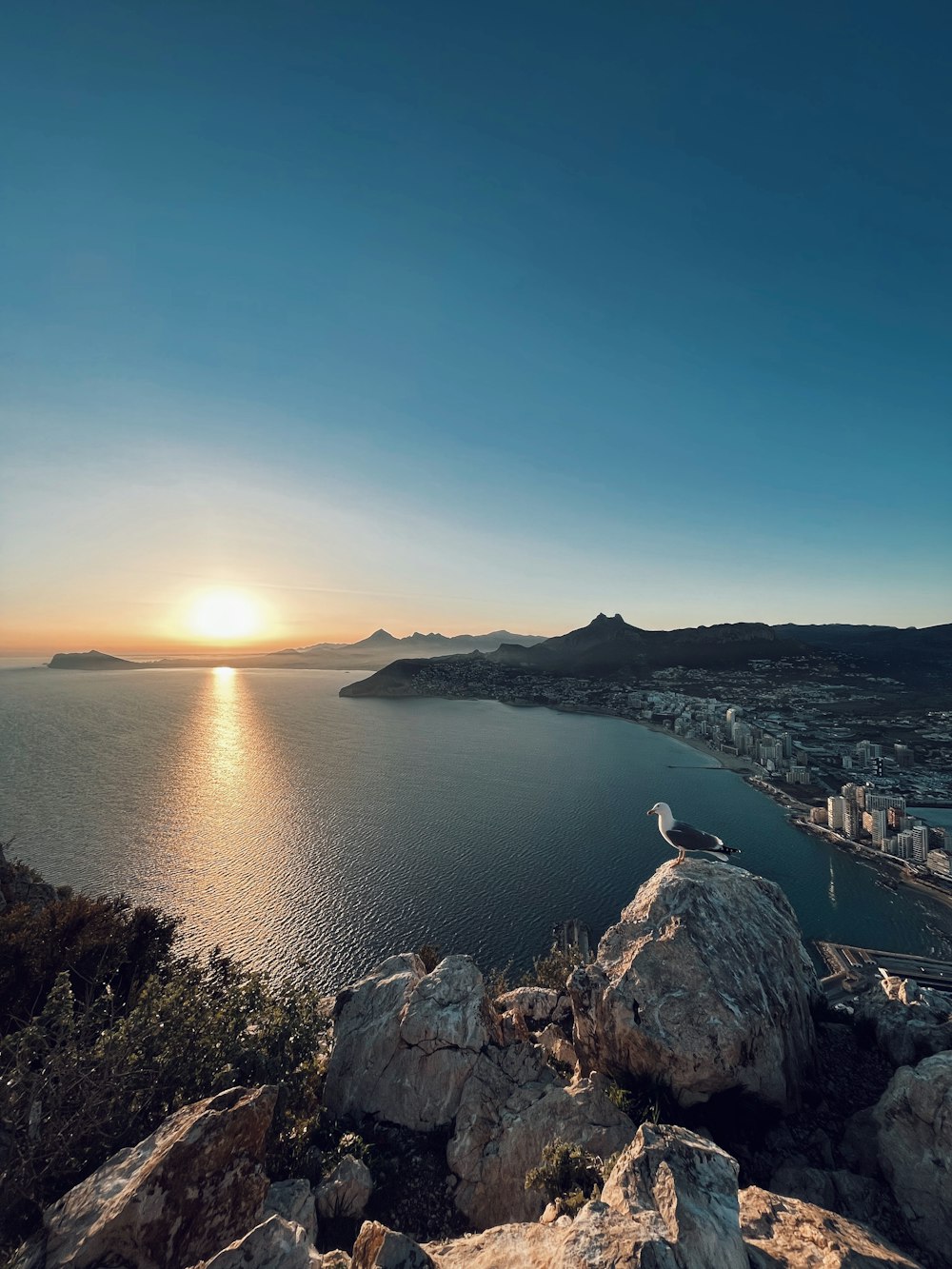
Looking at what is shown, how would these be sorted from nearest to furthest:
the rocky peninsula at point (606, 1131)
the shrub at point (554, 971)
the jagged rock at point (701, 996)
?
the rocky peninsula at point (606, 1131), the jagged rock at point (701, 996), the shrub at point (554, 971)

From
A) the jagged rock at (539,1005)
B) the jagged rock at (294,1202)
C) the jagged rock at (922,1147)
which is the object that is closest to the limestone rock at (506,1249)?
the jagged rock at (294,1202)

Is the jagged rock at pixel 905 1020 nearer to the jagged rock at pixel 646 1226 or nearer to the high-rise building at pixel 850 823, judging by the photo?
the jagged rock at pixel 646 1226

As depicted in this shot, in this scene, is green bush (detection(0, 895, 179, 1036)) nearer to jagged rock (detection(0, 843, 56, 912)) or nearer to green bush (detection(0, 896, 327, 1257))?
green bush (detection(0, 896, 327, 1257))

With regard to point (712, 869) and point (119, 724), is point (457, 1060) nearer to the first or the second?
point (712, 869)

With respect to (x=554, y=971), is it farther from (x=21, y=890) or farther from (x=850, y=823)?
(x=850, y=823)

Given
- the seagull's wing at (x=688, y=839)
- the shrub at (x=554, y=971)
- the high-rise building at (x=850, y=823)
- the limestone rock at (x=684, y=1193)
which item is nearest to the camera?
the limestone rock at (x=684, y=1193)
